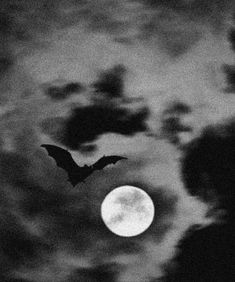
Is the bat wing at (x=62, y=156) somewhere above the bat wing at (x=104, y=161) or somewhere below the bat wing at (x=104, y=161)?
above

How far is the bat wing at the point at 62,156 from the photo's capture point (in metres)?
10.9

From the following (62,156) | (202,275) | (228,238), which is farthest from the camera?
(202,275)

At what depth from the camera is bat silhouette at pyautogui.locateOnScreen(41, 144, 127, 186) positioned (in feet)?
35.8

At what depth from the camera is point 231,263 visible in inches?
807

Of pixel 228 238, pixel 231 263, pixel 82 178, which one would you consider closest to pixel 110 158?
pixel 82 178

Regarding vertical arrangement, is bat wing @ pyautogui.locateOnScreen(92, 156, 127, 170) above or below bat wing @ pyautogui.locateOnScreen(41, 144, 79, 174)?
below

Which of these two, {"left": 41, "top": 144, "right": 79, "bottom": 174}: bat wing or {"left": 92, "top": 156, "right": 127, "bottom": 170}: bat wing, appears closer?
{"left": 41, "top": 144, "right": 79, "bottom": 174}: bat wing

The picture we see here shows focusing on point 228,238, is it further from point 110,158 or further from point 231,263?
point 110,158

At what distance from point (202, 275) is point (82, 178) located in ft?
38.9

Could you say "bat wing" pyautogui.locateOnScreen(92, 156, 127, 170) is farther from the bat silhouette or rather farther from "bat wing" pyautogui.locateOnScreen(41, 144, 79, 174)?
"bat wing" pyautogui.locateOnScreen(41, 144, 79, 174)

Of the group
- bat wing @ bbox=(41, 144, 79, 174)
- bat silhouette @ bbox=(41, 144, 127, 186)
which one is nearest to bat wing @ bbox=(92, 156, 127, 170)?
bat silhouette @ bbox=(41, 144, 127, 186)

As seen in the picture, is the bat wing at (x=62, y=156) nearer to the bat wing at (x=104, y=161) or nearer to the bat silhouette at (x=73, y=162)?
the bat silhouette at (x=73, y=162)

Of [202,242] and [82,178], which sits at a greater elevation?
[202,242]

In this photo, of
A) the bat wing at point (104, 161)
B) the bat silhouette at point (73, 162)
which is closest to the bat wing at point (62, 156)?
the bat silhouette at point (73, 162)
